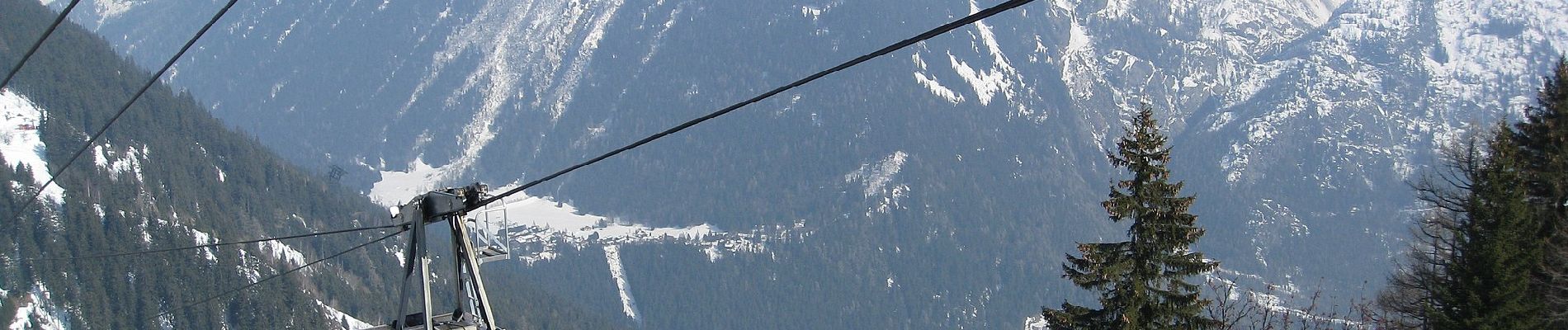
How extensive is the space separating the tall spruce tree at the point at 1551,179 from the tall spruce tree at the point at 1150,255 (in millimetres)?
9540

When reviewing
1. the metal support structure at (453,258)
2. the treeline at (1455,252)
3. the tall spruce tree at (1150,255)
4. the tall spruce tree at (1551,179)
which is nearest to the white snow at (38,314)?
the treeline at (1455,252)

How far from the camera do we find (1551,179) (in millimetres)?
39688

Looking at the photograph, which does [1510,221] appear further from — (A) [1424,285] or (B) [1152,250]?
A: (B) [1152,250]

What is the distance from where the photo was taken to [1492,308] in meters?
37.2

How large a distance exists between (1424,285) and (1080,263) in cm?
1267

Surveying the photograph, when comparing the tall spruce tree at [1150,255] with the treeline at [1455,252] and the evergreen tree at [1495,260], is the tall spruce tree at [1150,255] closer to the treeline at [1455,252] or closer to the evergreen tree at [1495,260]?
the treeline at [1455,252]

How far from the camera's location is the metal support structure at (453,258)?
Result: 91.2 feet

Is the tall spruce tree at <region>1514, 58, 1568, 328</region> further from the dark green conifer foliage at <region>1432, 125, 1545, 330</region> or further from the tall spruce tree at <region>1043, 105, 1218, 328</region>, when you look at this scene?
the tall spruce tree at <region>1043, 105, 1218, 328</region>

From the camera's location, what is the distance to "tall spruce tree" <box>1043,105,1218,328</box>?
32625mm

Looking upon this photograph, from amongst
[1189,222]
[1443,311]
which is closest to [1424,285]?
[1443,311]

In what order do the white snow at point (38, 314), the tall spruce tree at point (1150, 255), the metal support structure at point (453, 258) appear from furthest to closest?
the white snow at point (38, 314) < the tall spruce tree at point (1150, 255) < the metal support structure at point (453, 258)

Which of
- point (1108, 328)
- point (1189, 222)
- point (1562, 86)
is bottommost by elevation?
point (1108, 328)

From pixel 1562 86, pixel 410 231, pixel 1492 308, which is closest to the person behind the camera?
pixel 410 231

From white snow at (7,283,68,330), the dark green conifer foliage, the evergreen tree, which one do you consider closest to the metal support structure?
the evergreen tree
